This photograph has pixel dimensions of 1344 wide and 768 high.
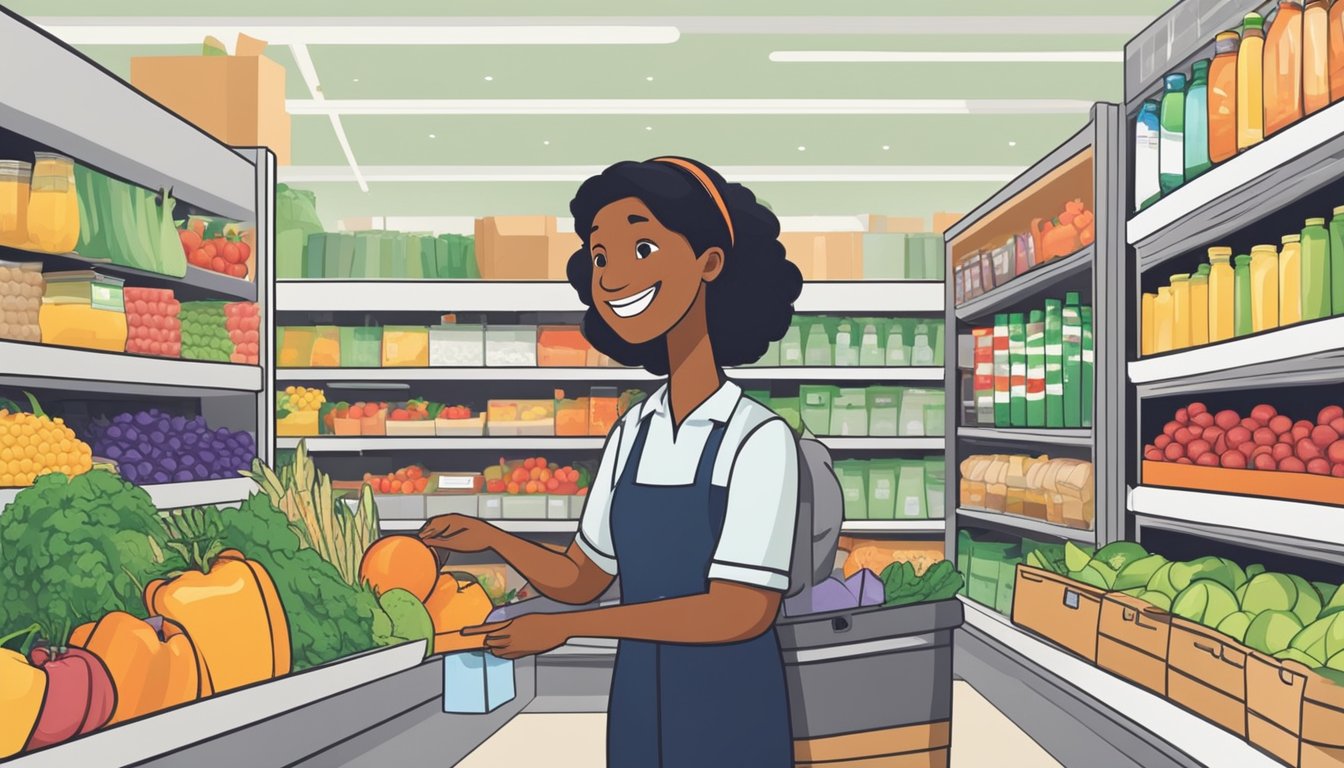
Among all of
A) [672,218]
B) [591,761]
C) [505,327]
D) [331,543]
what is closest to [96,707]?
[331,543]

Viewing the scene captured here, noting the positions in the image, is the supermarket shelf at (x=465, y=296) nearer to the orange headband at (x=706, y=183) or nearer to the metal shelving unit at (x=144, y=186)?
the metal shelving unit at (x=144, y=186)

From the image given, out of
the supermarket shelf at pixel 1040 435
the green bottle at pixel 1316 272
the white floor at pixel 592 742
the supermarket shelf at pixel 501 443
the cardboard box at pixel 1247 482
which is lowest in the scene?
the white floor at pixel 592 742

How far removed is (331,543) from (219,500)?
7.34ft

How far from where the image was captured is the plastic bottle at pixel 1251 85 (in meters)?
2.37

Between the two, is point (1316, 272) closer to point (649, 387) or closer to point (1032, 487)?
point (1032, 487)

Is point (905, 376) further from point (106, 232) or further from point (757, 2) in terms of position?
point (106, 232)

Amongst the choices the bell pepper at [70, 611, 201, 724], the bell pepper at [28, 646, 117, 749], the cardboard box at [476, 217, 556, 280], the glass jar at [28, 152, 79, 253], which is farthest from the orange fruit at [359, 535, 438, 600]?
the cardboard box at [476, 217, 556, 280]

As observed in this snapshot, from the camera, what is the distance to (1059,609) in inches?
110

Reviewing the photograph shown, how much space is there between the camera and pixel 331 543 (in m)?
1.81

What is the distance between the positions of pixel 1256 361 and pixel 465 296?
Result: 4127mm

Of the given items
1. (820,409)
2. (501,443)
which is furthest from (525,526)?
(820,409)

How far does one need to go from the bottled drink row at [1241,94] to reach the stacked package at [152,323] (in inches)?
140

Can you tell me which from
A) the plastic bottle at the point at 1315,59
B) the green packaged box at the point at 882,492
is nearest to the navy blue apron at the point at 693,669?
the plastic bottle at the point at 1315,59

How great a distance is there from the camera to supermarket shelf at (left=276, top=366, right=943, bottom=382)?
17.3 feet
